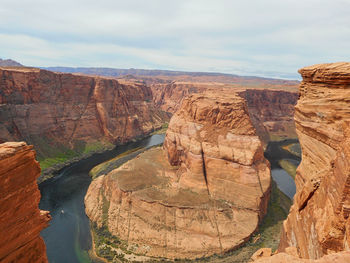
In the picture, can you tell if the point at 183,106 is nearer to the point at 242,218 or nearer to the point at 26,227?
the point at 242,218

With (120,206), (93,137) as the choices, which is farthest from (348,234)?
(93,137)

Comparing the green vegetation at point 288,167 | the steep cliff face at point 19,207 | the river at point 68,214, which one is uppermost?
the steep cliff face at point 19,207

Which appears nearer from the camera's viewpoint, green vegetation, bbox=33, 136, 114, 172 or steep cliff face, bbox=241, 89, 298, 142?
green vegetation, bbox=33, 136, 114, 172

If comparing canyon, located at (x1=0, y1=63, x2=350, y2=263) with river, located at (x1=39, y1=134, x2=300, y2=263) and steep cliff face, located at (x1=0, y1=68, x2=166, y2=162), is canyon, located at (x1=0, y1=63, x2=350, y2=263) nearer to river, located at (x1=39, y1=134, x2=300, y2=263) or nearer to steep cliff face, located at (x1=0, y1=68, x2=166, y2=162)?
steep cliff face, located at (x1=0, y1=68, x2=166, y2=162)

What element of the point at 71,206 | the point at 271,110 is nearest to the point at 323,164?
the point at 71,206

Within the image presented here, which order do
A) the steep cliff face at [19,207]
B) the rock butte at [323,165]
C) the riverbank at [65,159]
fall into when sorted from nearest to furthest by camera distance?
the rock butte at [323,165] < the steep cliff face at [19,207] < the riverbank at [65,159]

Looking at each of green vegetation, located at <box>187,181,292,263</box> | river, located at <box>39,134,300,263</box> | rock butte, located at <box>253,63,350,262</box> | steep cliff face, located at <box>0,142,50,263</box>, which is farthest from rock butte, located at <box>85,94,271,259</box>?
steep cliff face, located at <box>0,142,50,263</box>

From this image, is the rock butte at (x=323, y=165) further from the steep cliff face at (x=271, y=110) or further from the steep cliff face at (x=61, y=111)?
the steep cliff face at (x=271, y=110)

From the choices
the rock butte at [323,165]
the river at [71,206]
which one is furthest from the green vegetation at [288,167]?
the rock butte at [323,165]
